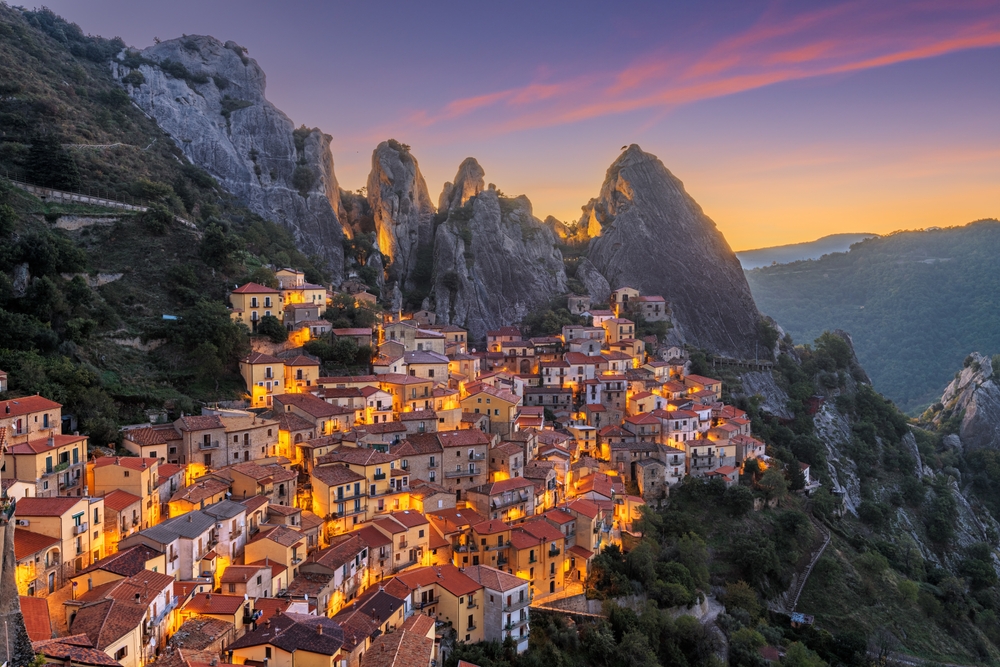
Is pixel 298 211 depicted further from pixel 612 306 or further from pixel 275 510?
pixel 275 510

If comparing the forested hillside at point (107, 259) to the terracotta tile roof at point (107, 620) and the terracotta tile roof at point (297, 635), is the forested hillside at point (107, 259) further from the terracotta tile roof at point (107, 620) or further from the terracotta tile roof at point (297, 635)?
the terracotta tile roof at point (297, 635)

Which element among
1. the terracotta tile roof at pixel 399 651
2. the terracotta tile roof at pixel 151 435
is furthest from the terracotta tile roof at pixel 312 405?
the terracotta tile roof at pixel 399 651

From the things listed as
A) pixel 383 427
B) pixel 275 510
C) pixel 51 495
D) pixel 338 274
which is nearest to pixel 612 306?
pixel 338 274

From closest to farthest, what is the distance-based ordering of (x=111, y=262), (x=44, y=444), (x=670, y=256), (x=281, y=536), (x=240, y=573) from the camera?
1. (x=240, y=573)
2. (x=44, y=444)
3. (x=281, y=536)
4. (x=111, y=262)
5. (x=670, y=256)

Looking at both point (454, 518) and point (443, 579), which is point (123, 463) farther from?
point (454, 518)

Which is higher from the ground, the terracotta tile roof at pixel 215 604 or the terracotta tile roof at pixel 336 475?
the terracotta tile roof at pixel 336 475

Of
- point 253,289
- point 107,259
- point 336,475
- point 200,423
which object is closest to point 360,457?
point 336,475
